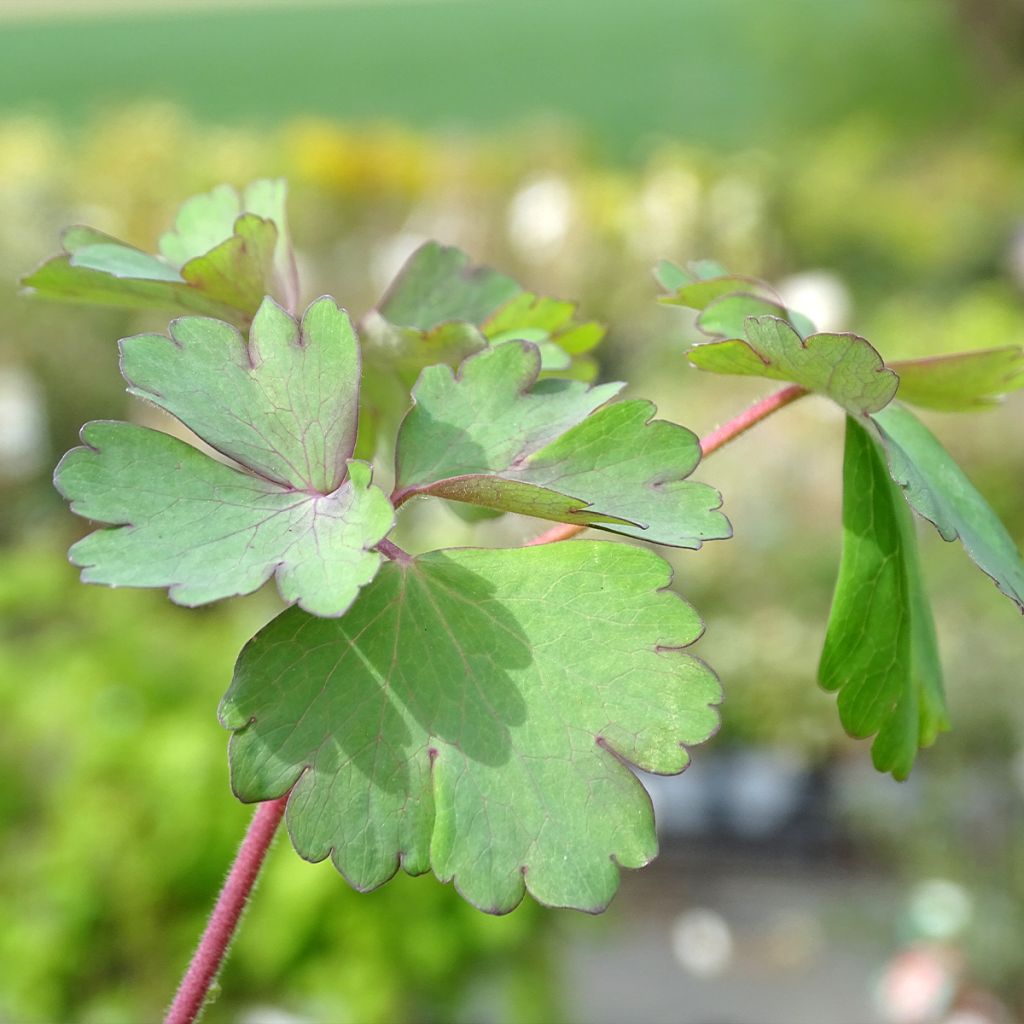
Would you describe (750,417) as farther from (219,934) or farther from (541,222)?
(541,222)

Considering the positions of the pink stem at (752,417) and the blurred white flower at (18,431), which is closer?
the pink stem at (752,417)

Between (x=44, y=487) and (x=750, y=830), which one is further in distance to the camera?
(x=44, y=487)

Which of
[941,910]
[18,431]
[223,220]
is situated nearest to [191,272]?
[223,220]

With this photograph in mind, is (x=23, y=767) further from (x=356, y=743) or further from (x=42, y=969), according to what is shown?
(x=356, y=743)

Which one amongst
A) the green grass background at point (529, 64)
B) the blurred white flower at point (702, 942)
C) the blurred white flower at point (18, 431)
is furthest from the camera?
the green grass background at point (529, 64)

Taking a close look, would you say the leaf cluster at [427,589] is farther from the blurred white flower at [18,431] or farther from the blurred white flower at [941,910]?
the blurred white flower at [18,431]

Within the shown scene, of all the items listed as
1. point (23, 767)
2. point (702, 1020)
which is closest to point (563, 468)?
point (23, 767)

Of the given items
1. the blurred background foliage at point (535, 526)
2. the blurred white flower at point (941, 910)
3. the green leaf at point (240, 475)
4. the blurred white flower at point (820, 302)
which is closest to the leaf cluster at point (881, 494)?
the green leaf at point (240, 475)
